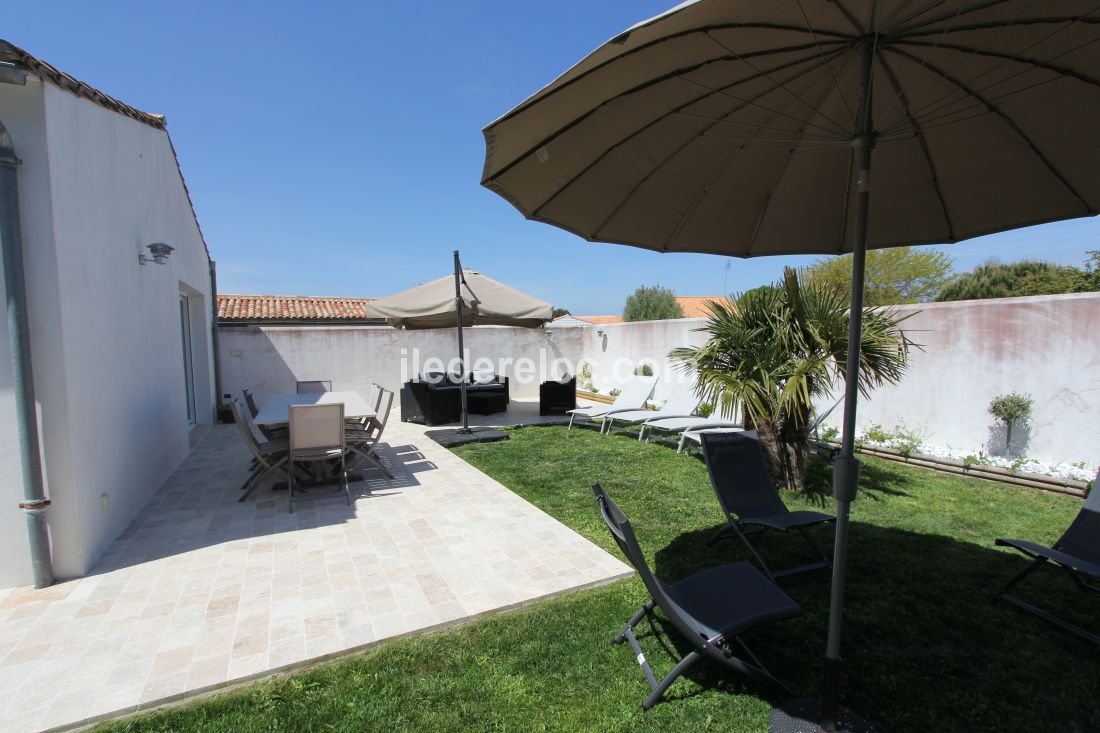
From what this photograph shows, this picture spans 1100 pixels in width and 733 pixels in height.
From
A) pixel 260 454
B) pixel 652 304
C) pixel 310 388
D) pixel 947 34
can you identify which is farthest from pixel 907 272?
pixel 260 454

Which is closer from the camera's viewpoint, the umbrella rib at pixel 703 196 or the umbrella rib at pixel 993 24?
the umbrella rib at pixel 993 24

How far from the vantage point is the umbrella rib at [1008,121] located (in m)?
2.22

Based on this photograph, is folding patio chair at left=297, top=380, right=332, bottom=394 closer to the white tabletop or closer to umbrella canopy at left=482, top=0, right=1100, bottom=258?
the white tabletop

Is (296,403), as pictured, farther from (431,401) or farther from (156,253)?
(431,401)

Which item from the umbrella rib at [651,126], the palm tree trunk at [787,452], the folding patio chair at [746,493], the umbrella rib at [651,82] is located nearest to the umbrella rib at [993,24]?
the umbrella rib at [651,82]

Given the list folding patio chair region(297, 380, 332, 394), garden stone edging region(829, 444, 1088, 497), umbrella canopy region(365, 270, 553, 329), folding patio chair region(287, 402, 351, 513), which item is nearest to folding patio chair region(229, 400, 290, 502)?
folding patio chair region(287, 402, 351, 513)

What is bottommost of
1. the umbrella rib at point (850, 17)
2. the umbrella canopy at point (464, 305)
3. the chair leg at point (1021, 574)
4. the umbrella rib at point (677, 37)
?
the chair leg at point (1021, 574)

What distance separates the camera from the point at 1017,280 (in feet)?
80.8

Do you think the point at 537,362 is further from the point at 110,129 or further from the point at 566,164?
the point at 566,164

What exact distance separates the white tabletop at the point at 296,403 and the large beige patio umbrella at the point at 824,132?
175 inches

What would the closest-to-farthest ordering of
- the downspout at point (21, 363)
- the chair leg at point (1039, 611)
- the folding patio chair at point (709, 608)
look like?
the folding patio chair at point (709, 608)
the chair leg at point (1039, 611)
the downspout at point (21, 363)

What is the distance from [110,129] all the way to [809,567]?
25.0ft

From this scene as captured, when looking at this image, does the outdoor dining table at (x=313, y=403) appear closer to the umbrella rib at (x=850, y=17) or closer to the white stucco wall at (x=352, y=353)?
the white stucco wall at (x=352, y=353)

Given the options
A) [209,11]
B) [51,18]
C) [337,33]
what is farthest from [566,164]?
[337,33]
